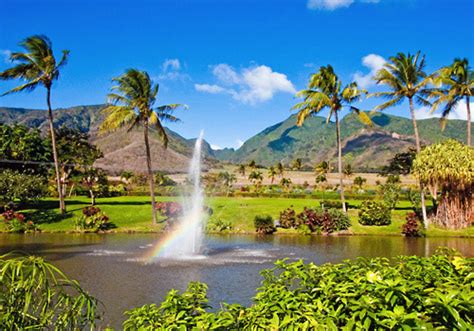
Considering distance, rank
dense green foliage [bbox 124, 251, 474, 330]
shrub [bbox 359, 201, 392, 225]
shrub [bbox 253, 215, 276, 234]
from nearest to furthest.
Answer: dense green foliage [bbox 124, 251, 474, 330] < shrub [bbox 253, 215, 276, 234] < shrub [bbox 359, 201, 392, 225]

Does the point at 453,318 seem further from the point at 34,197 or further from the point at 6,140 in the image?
the point at 6,140

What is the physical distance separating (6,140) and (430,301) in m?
55.1

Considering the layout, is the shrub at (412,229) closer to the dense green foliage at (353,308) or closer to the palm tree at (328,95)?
the palm tree at (328,95)

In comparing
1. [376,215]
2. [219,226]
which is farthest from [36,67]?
[376,215]

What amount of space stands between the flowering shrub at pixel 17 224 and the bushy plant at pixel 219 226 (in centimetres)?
1311

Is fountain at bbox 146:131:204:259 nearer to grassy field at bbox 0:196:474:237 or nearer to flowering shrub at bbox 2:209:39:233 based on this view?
grassy field at bbox 0:196:474:237

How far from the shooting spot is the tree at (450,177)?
29464 millimetres

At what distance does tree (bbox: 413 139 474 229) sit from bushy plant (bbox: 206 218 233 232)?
15.0 m

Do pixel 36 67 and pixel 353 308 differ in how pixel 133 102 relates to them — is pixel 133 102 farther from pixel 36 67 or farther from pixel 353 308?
pixel 353 308

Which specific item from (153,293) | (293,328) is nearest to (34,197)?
(153,293)

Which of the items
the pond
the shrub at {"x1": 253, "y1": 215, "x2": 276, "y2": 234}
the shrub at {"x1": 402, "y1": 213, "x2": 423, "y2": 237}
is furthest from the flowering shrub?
the shrub at {"x1": 402, "y1": 213, "x2": 423, "y2": 237}

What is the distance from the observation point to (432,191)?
31031mm

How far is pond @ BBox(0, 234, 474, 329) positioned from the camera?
45.1ft

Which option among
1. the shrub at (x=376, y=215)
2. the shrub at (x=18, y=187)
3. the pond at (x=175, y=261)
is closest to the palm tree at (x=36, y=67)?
the shrub at (x=18, y=187)
